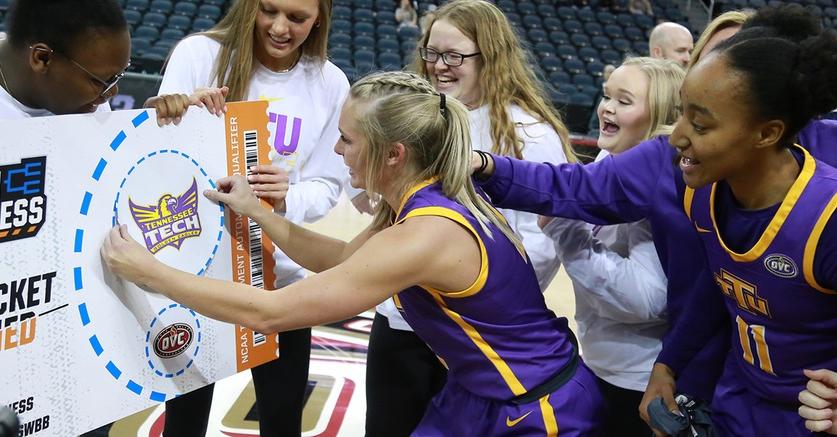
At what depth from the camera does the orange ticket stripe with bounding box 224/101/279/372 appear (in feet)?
6.24

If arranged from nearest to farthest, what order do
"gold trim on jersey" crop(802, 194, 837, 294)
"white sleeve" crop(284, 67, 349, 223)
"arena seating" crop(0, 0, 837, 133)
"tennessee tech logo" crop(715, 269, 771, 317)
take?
"gold trim on jersey" crop(802, 194, 837, 294), "tennessee tech logo" crop(715, 269, 771, 317), "white sleeve" crop(284, 67, 349, 223), "arena seating" crop(0, 0, 837, 133)

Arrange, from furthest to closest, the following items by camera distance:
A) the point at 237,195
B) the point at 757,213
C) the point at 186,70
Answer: the point at 186,70, the point at 237,195, the point at 757,213

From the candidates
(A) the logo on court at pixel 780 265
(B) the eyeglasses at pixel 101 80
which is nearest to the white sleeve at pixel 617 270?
(A) the logo on court at pixel 780 265

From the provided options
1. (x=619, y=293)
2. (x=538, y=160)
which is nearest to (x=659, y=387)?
(x=619, y=293)

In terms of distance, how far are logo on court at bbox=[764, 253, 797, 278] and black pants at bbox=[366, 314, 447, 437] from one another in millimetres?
1063

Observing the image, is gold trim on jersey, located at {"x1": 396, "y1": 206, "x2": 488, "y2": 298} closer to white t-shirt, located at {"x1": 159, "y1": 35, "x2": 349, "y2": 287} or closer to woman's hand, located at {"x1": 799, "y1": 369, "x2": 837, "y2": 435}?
white t-shirt, located at {"x1": 159, "y1": 35, "x2": 349, "y2": 287}

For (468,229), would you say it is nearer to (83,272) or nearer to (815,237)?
(815,237)

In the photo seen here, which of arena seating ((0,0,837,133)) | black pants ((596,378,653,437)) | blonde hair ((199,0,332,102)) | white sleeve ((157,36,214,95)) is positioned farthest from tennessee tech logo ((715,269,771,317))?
arena seating ((0,0,837,133))

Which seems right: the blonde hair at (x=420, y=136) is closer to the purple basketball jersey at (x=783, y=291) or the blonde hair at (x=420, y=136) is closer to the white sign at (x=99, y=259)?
the white sign at (x=99, y=259)

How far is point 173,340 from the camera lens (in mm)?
1820

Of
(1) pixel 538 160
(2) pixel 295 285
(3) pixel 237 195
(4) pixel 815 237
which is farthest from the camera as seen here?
(1) pixel 538 160

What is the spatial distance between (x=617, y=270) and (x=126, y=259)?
3.80 feet

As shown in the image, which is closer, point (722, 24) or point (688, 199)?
point (688, 199)

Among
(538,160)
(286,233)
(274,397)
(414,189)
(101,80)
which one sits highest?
(101,80)
